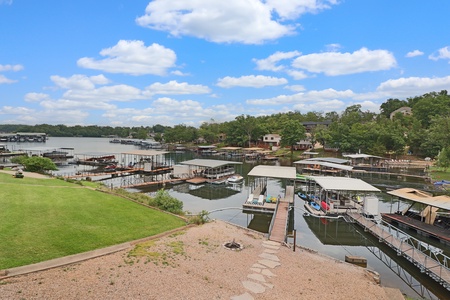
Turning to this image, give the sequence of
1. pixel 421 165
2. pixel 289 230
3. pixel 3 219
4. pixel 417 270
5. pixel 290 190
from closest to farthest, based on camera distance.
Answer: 1. pixel 3 219
2. pixel 417 270
3. pixel 289 230
4. pixel 290 190
5. pixel 421 165

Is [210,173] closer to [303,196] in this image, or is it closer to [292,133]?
[303,196]

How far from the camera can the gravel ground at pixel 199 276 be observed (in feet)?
34.7

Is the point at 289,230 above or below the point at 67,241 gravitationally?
below

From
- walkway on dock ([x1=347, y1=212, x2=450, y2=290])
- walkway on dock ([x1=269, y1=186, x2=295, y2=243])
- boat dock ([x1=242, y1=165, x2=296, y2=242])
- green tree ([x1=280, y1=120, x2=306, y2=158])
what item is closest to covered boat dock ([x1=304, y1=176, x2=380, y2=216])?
walkway on dock ([x1=269, y1=186, x2=295, y2=243])

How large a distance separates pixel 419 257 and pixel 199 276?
1245 cm

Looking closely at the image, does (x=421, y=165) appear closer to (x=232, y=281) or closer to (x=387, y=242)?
(x=387, y=242)

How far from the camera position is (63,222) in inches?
628

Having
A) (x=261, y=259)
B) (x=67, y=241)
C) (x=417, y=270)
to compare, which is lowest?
(x=417, y=270)

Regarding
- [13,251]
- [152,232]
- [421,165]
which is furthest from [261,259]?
[421,165]

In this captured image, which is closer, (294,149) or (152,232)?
(152,232)

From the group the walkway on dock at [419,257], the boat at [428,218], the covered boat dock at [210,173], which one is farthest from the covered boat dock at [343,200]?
the covered boat dock at [210,173]

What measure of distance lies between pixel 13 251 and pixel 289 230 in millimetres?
17874

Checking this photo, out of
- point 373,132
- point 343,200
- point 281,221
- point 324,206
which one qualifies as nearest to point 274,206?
point 324,206

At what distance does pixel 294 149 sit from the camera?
96625mm
